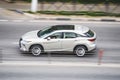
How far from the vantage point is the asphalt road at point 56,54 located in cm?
2255

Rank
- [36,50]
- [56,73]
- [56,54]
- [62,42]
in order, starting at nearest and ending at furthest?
[56,73], [62,42], [36,50], [56,54]

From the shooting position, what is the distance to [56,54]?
23391 mm

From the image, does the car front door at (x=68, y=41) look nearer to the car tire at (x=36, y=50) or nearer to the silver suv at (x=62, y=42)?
the silver suv at (x=62, y=42)

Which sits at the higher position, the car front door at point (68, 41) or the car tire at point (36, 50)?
the car front door at point (68, 41)

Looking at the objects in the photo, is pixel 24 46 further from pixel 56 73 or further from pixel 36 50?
pixel 56 73

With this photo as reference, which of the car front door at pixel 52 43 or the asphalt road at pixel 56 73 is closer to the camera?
the asphalt road at pixel 56 73

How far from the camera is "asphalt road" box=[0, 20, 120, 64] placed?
2255cm

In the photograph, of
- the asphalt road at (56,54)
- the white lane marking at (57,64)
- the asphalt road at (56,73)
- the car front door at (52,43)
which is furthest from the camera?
the car front door at (52,43)

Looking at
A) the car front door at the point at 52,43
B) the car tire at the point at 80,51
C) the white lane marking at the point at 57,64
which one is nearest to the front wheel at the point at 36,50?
the car front door at the point at 52,43

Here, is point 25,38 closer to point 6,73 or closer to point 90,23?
point 6,73

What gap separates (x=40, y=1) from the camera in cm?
3631

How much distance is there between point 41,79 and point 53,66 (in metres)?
1.89

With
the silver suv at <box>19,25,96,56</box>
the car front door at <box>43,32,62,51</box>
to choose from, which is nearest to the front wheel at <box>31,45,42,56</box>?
the silver suv at <box>19,25,96,56</box>

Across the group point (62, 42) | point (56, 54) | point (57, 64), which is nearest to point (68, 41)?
point (62, 42)
